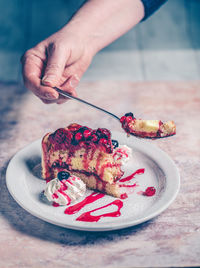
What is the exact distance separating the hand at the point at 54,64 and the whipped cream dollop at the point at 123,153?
38 cm

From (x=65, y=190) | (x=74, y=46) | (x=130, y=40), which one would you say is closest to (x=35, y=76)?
(x=74, y=46)

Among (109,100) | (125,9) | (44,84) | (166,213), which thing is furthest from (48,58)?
(166,213)

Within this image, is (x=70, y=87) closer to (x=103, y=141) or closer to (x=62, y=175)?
(x=103, y=141)

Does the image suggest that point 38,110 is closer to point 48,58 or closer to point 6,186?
point 48,58

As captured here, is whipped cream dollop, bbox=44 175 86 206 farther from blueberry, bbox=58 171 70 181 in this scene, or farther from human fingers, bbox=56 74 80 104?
human fingers, bbox=56 74 80 104

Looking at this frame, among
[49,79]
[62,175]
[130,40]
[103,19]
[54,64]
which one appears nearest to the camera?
[62,175]

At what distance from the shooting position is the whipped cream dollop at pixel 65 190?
1630mm

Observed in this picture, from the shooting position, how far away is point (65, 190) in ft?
5.44

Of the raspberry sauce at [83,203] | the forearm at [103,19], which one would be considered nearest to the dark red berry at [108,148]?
the raspberry sauce at [83,203]

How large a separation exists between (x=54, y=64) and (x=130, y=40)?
285 centimetres

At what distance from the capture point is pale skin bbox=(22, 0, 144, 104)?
1986 millimetres

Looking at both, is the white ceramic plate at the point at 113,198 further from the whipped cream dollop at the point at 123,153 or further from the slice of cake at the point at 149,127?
the slice of cake at the point at 149,127

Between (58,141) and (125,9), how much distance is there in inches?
47.9

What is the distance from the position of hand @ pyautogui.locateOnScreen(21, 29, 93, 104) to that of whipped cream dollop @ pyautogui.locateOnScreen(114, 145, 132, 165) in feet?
1.24
